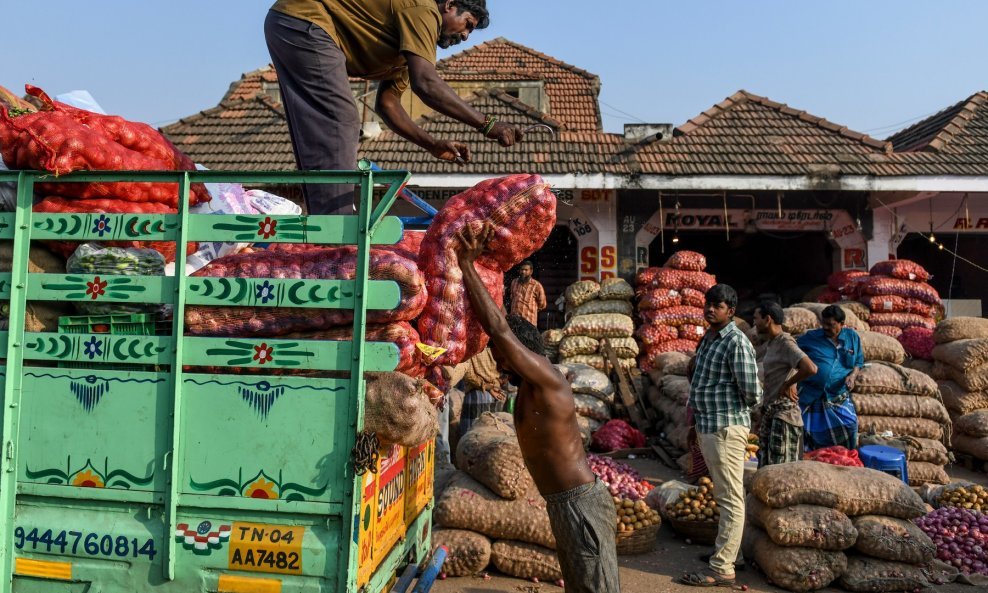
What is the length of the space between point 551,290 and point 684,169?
12.4ft

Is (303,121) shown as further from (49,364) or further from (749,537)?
(749,537)

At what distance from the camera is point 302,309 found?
2355 mm

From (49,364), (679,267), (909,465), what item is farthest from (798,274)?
(49,364)

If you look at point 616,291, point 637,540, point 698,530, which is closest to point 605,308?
point 616,291

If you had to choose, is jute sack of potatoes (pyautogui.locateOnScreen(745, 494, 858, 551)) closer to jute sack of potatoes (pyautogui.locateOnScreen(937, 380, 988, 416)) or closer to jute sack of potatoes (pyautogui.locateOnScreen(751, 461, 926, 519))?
jute sack of potatoes (pyautogui.locateOnScreen(751, 461, 926, 519))

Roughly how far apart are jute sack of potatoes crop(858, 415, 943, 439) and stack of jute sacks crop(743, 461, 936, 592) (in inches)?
113

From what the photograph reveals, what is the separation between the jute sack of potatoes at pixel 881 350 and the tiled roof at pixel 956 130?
5614 mm

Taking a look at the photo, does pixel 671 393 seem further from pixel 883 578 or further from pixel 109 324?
pixel 109 324

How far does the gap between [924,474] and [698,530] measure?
323 cm

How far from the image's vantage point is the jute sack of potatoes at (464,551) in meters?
4.51

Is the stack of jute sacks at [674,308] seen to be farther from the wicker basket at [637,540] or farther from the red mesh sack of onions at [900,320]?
the wicker basket at [637,540]

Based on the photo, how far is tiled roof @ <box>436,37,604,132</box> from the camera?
16281 millimetres

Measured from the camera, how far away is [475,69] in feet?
59.4

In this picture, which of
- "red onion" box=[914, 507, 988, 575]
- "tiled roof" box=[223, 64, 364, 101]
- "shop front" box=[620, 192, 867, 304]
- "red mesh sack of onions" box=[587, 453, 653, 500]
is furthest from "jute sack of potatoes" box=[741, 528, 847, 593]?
"tiled roof" box=[223, 64, 364, 101]
